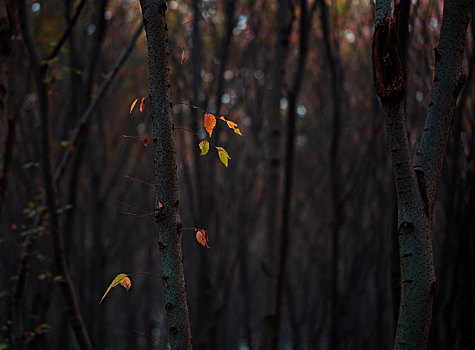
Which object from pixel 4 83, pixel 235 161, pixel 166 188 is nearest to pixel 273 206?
pixel 4 83

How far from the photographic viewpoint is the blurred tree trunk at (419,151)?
4.53ft

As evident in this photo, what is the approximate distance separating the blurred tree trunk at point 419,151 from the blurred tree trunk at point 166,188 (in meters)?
0.61

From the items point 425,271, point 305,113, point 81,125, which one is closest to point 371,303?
point 305,113

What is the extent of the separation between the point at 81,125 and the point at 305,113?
5940mm

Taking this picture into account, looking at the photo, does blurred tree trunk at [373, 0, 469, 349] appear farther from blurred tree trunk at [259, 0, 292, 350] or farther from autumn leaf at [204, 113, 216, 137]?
blurred tree trunk at [259, 0, 292, 350]

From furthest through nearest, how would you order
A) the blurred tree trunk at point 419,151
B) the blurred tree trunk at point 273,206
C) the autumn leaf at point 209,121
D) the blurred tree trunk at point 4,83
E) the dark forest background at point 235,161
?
the dark forest background at point 235,161
the blurred tree trunk at point 273,206
the blurred tree trunk at point 4,83
the autumn leaf at point 209,121
the blurred tree trunk at point 419,151

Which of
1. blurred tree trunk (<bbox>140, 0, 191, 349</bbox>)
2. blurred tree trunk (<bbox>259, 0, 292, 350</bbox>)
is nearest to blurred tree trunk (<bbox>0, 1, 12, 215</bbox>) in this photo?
blurred tree trunk (<bbox>140, 0, 191, 349</bbox>)

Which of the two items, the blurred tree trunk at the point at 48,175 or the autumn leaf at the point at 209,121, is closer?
the autumn leaf at the point at 209,121

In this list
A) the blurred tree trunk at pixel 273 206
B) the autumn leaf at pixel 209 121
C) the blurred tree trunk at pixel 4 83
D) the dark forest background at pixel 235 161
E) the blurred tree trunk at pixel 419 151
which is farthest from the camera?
the dark forest background at pixel 235 161

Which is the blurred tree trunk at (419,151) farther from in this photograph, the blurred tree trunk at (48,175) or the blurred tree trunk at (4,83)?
the blurred tree trunk at (48,175)

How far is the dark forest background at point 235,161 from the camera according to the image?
136 inches

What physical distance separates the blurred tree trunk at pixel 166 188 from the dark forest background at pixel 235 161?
1090 mm

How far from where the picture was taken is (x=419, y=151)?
154 centimetres

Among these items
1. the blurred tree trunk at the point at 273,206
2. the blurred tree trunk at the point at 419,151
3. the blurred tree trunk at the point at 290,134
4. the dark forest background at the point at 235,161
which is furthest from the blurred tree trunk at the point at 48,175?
the blurred tree trunk at the point at 419,151
